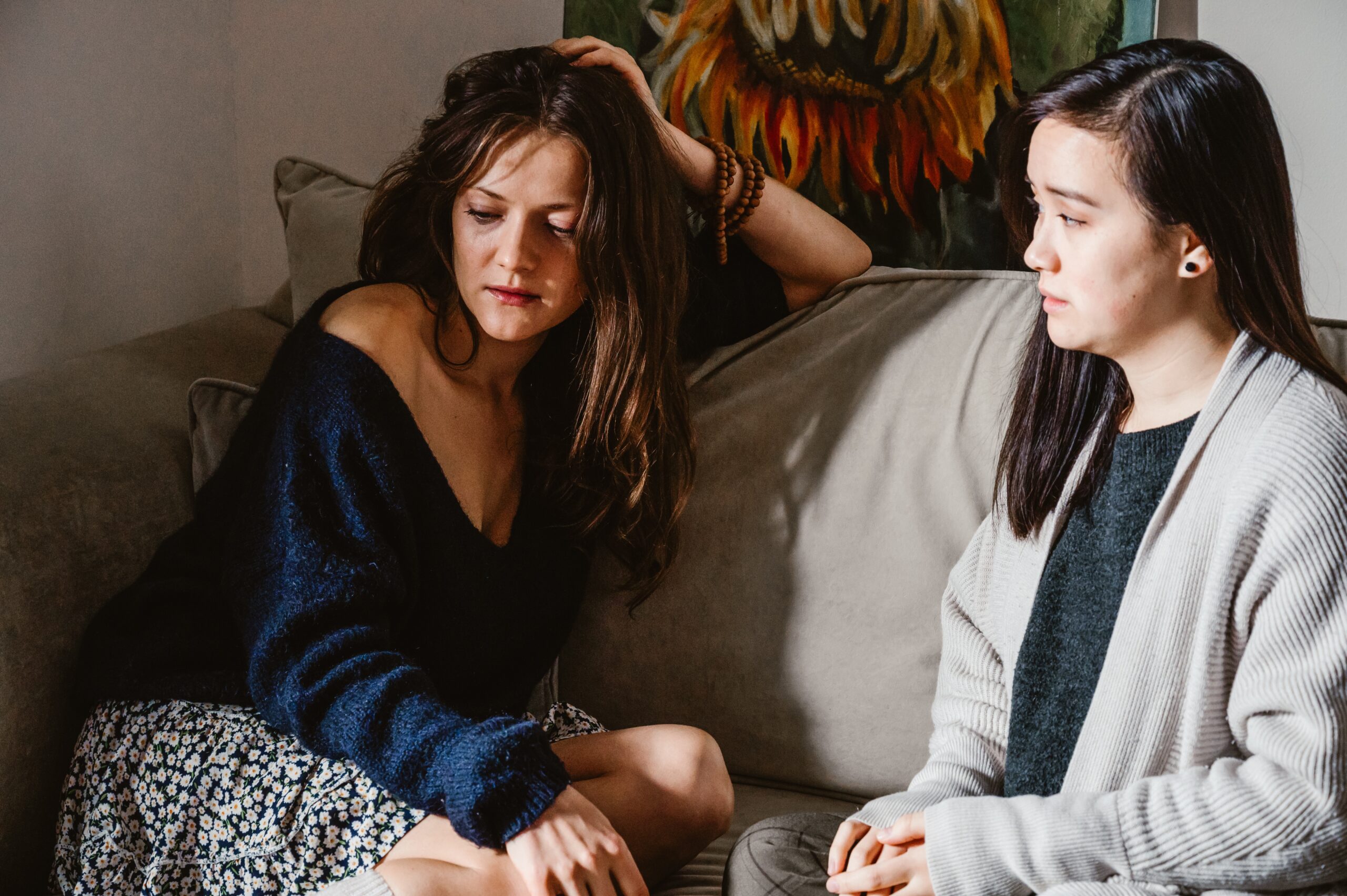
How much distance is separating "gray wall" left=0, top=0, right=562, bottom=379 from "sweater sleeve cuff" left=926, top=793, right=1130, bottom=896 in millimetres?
1320

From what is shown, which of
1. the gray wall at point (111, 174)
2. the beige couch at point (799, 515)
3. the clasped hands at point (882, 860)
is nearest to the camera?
the clasped hands at point (882, 860)

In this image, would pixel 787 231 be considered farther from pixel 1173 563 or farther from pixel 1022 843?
pixel 1022 843

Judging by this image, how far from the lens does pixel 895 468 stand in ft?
4.24

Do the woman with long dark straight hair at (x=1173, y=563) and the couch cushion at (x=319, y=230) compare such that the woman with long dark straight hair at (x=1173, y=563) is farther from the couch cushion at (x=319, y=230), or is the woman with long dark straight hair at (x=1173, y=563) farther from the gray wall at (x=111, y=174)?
the gray wall at (x=111, y=174)

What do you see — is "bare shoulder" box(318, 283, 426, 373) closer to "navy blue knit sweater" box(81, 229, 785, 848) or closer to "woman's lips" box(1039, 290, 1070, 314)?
"navy blue knit sweater" box(81, 229, 785, 848)

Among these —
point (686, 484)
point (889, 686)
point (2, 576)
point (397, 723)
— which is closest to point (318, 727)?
point (397, 723)

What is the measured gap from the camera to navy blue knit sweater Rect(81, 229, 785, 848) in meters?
0.95

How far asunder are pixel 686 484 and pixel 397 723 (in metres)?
0.46

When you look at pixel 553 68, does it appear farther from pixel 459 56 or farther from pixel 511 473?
pixel 459 56

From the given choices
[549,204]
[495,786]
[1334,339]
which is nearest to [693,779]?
[495,786]

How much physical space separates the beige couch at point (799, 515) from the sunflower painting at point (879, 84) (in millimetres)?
260

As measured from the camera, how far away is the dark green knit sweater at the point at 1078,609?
933 mm

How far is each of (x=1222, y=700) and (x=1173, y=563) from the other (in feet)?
0.35

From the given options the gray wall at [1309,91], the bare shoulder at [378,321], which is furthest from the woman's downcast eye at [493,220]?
the gray wall at [1309,91]
